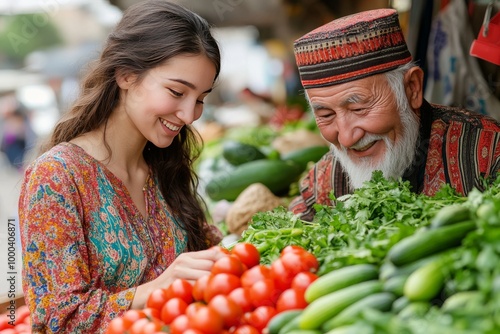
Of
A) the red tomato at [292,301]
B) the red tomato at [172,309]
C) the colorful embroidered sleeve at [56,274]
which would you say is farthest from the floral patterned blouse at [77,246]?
the red tomato at [292,301]

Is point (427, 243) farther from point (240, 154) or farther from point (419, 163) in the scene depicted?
point (240, 154)

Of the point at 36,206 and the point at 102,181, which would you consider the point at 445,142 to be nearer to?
the point at 102,181

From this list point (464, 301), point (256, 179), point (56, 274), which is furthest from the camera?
point (256, 179)

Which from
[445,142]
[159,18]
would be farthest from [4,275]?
[445,142]

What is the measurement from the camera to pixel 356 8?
8492mm

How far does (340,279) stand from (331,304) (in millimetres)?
110

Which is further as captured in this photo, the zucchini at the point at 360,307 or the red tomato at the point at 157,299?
the red tomato at the point at 157,299

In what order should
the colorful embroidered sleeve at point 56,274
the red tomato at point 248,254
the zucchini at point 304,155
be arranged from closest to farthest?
the red tomato at point 248,254
the colorful embroidered sleeve at point 56,274
the zucchini at point 304,155

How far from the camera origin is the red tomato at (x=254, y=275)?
2059 mm

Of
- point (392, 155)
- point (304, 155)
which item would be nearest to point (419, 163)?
point (392, 155)

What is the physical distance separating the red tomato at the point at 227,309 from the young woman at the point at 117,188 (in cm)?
30

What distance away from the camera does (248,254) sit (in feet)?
7.34

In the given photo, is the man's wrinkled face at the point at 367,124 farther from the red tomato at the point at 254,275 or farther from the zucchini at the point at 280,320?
the zucchini at the point at 280,320

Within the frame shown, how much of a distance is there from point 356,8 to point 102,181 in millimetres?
6486
